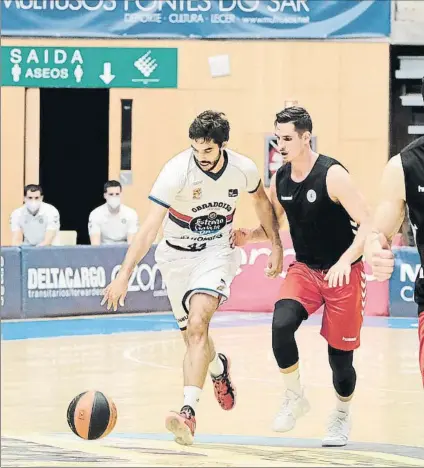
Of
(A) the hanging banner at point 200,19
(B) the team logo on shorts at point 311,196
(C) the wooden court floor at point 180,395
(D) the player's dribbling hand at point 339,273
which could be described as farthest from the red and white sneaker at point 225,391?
(A) the hanging banner at point 200,19

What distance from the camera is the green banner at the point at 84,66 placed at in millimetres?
22219

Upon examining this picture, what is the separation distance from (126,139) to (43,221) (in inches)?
179

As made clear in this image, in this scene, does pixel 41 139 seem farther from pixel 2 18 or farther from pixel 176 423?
pixel 176 423

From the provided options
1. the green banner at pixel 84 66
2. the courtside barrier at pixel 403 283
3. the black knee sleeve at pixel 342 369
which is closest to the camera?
the black knee sleeve at pixel 342 369

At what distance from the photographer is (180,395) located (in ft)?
37.2

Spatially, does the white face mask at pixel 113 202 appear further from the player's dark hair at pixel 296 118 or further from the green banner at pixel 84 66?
the player's dark hair at pixel 296 118

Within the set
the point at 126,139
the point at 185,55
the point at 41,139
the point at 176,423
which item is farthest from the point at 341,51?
the point at 176,423

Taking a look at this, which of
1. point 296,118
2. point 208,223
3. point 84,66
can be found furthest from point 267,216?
point 84,66

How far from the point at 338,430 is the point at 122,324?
8847 millimetres

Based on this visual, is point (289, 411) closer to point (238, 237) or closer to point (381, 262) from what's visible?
point (238, 237)

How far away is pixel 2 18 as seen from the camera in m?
21.8

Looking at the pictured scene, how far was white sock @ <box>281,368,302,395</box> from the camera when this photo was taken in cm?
870

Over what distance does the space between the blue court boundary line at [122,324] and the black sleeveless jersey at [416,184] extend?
9.98m

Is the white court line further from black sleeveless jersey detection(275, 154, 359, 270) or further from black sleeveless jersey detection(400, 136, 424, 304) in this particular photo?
black sleeveless jersey detection(400, 136, 424, 304)
